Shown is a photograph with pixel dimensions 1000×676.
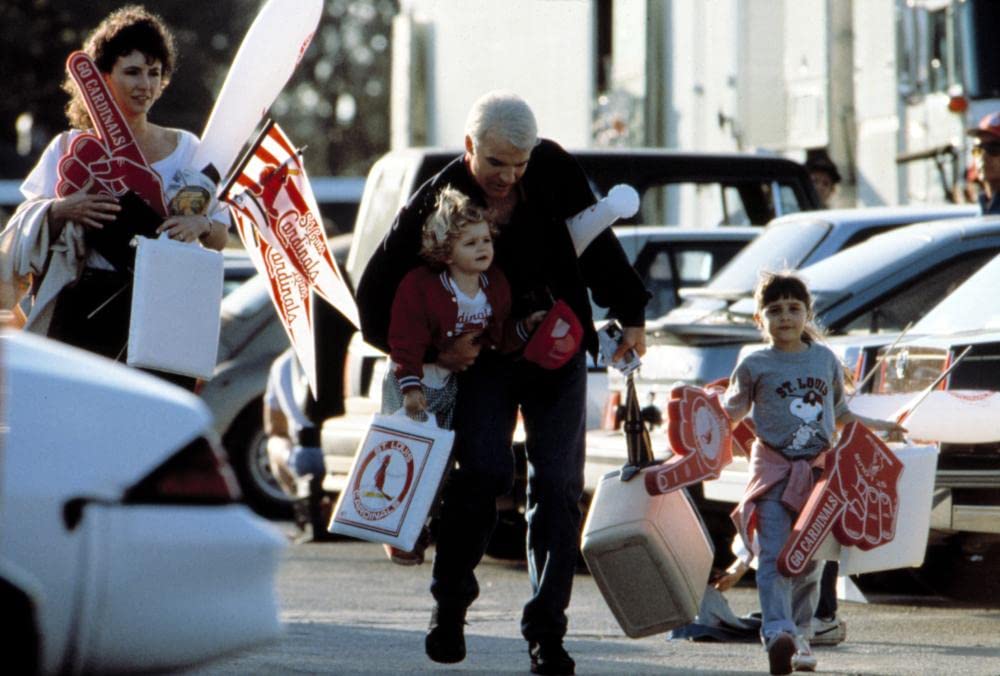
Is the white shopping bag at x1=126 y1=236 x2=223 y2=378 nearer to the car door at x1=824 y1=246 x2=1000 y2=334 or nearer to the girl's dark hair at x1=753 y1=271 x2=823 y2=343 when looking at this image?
the girl's dark hair at x1=753 y1=271 x2=823 y2=343

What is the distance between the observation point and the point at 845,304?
9.16 m

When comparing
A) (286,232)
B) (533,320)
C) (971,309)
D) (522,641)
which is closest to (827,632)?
(522,641)

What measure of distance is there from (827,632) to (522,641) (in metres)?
0.98

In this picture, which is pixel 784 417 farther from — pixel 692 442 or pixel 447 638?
pixel 447 638

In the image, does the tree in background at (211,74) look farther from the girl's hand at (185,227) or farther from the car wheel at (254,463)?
the girl's hand at (185,227)

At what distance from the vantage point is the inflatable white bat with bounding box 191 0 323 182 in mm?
6668

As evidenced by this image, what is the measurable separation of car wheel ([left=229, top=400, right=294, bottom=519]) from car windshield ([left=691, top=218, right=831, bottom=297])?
14.1ft

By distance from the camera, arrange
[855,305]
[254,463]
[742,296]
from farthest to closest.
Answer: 1. [254,463]
2. [742,296]
3. [855,305]

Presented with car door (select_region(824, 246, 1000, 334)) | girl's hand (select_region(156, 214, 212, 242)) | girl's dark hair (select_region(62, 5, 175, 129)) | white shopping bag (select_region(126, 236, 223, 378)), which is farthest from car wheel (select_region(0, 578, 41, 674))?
car door (select_region(824, 246, 1000, 334))

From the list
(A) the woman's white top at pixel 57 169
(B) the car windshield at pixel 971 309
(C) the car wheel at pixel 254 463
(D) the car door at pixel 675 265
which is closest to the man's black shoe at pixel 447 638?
(A) the woman's white top at pixel 57 169

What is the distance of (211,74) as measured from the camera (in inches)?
2397

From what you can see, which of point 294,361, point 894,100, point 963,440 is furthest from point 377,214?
point 894,100

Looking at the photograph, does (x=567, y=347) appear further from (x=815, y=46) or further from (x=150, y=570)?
(x=815, y=46)

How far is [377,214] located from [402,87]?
15.2 meters
